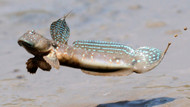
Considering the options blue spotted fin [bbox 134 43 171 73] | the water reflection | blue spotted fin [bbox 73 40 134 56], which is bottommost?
the water reflection

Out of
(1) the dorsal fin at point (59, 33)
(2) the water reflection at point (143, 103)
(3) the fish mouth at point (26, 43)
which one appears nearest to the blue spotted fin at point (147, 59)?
(1) the dorsal fin at point (59, 33)

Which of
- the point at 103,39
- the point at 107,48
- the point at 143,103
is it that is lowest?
the point at 143,103

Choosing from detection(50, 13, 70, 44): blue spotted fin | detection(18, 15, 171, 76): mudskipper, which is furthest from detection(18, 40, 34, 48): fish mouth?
detection(50, 13, 70, 44): blue spotted fin

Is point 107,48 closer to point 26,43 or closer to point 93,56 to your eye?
point 93,56

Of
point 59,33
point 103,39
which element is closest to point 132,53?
point 59,33

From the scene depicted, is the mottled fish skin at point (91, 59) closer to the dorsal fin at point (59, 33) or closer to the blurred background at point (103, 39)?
the dorsal fin at point (59, 33)

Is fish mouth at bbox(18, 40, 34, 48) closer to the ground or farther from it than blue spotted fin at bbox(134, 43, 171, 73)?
farther from it

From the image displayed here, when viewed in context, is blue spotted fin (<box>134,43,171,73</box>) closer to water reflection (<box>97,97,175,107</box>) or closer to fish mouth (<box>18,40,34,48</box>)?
water reflection (<box>97,97,175,107</box>)
